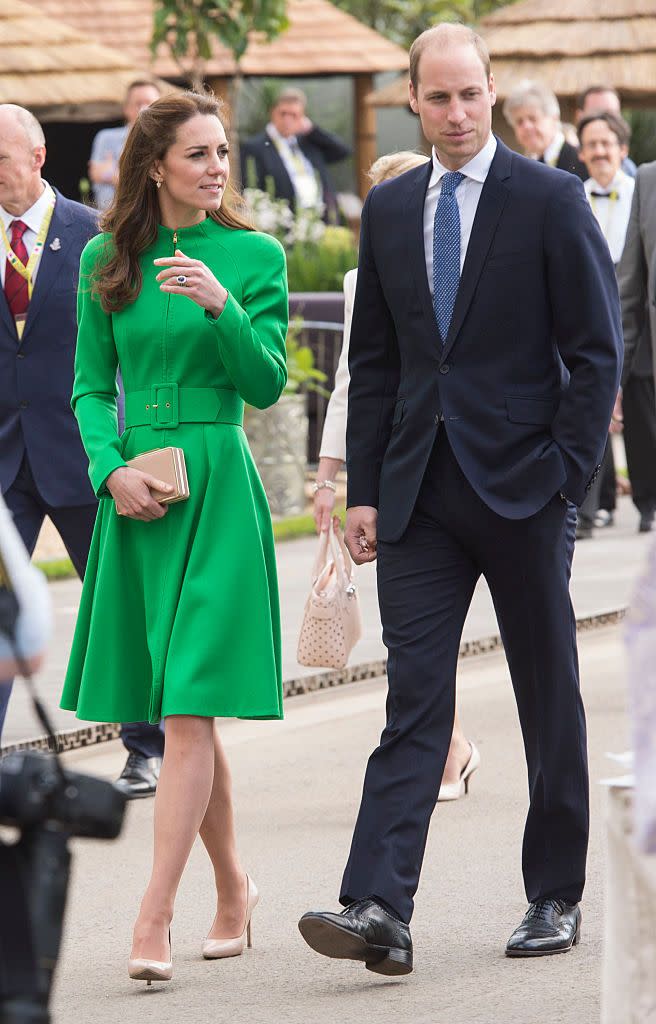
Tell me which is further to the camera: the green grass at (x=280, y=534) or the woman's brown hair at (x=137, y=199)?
the green grass at (x=280, y=534)

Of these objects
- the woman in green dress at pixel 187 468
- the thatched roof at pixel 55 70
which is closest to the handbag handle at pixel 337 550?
the woman in green dress at pixel 187 468

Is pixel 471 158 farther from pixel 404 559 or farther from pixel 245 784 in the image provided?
pixel 245 784

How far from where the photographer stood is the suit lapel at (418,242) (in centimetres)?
496

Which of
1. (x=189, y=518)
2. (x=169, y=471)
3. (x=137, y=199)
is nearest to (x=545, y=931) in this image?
(x=189, y=518)

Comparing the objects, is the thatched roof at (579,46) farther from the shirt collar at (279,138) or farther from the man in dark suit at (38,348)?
the man in dark suit at (38,348)

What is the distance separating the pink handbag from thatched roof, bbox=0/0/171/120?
13.9m

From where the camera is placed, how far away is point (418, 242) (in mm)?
4977

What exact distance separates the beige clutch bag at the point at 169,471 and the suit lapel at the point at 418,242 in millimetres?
683

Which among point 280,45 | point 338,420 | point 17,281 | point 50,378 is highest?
point 280,45

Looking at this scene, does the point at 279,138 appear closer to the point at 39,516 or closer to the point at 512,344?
the point at 39,516

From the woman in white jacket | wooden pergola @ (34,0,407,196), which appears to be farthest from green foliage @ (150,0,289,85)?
the woman in white jacket

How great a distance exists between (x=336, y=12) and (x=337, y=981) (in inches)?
845

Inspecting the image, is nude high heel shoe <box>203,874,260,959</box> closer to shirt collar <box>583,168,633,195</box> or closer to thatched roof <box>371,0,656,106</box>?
shirt collar <box>583,168,633,195</box>

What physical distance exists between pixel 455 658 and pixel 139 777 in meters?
2.17
